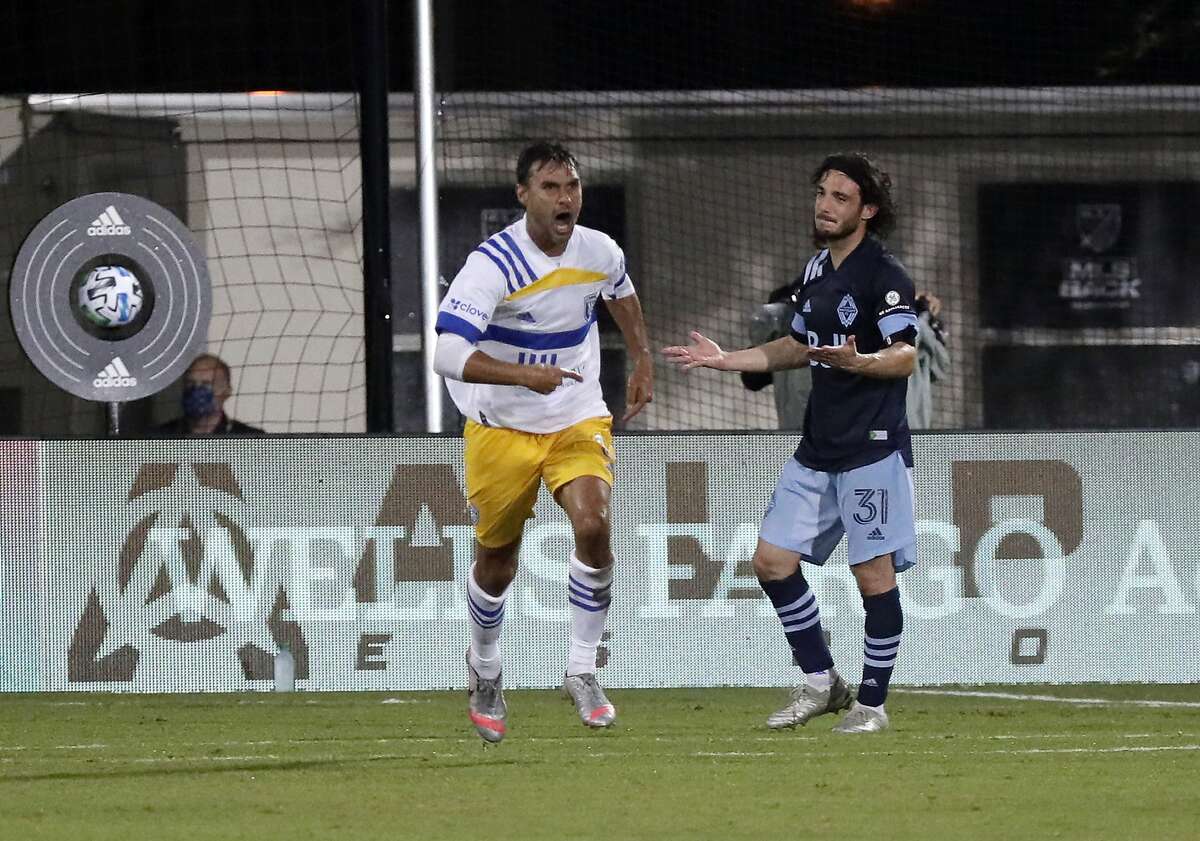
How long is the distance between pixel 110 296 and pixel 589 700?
4632mm

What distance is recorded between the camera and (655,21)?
14633 mm

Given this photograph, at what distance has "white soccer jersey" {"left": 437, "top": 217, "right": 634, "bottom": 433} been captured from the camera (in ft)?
26.6

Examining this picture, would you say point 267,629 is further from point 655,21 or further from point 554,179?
point 655,21

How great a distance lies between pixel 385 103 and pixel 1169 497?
4.26 m

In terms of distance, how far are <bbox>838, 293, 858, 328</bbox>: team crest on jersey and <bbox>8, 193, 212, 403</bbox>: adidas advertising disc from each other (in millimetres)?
4417

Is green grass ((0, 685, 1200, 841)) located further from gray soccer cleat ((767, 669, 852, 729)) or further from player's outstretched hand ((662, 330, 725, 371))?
player's outstretched hand ((662, 330, 725, 371))

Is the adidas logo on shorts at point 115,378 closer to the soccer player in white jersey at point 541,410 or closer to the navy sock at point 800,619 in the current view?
the soccer player in white jersey at point 541,410

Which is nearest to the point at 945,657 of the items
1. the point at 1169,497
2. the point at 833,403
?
the point at 1169,497

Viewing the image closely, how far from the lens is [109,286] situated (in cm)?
1189

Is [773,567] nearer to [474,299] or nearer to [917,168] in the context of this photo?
[474,299]

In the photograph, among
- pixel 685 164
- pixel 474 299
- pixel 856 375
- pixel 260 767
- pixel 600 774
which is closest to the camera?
pixel 600 774

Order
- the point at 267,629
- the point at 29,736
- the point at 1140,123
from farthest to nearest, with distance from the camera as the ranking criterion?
the point at 1140,123 < the point at 267,629 < the point at 29,736

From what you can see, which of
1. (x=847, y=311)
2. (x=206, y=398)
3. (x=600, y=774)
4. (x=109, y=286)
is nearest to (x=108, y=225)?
(x=109, y=286)

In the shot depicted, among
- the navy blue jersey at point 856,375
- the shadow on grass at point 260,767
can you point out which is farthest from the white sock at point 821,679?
the shadow on grass at point 260,767
